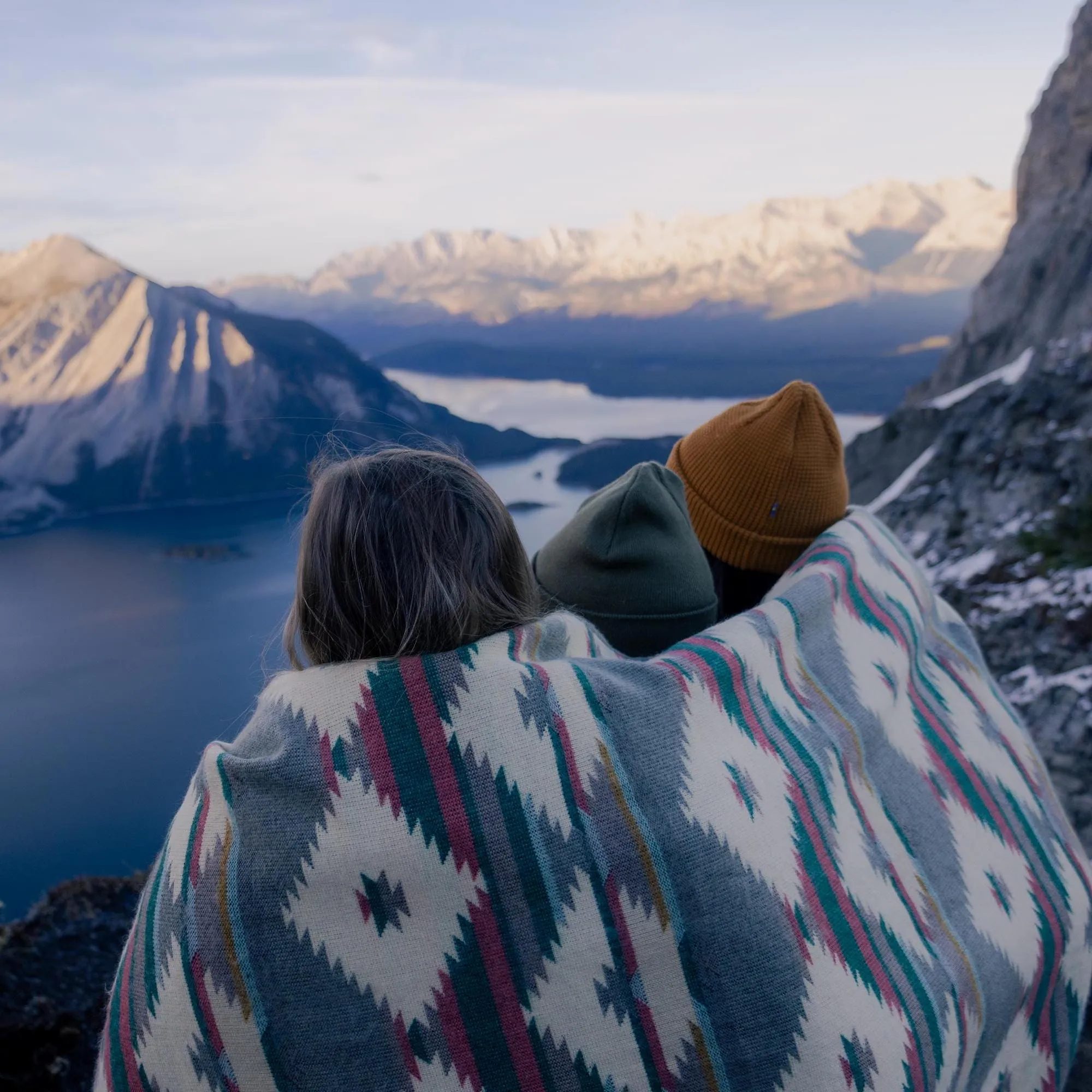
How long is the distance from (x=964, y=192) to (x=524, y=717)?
5.80 meters

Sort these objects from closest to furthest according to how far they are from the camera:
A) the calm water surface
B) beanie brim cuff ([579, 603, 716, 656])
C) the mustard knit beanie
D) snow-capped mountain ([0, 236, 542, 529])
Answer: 1. beanie brim cuff ([579, 603, 716, 656])
2. the mustard knit beanie
3. the calm water surface
4. snow-capped mountain ([0, 236, 542, 529])

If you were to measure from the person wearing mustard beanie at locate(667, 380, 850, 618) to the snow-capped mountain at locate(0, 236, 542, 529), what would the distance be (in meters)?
1.14

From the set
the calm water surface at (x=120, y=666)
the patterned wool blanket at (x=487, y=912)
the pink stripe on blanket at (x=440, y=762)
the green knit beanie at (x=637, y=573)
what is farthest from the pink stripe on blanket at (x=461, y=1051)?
the calm water surface at (x=120, y=666)

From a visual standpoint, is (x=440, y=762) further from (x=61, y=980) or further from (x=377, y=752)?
(x=61, y=980)

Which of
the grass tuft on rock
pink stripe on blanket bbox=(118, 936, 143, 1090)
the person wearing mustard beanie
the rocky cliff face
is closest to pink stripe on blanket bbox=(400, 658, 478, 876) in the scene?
pink stripe on blanket bbox=(118, 936, 143, 1090)

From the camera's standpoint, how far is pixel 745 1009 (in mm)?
681

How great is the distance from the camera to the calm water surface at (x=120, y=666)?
175cm

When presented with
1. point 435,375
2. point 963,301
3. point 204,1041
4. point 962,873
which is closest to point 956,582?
point 435,375

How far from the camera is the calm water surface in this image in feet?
5.76

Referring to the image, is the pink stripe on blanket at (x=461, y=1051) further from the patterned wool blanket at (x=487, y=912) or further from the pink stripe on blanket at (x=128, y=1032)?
the pink stripe on blanket at (x=128, y=1032)

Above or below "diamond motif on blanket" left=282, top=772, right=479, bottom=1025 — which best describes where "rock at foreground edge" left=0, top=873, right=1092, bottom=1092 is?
below

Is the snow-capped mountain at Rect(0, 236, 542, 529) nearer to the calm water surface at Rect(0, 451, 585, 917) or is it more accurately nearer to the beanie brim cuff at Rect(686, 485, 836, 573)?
the calm water surface at Rect(0, 451, 585, 917)

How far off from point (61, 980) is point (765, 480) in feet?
4.97

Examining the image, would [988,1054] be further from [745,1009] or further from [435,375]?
[435,375]
